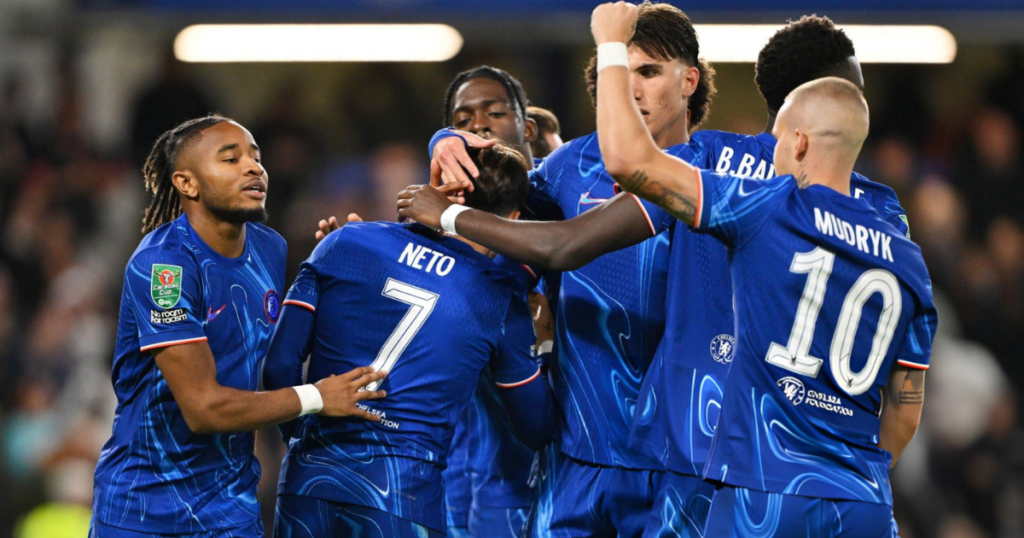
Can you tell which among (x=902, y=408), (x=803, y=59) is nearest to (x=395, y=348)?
(x=902, y=408)

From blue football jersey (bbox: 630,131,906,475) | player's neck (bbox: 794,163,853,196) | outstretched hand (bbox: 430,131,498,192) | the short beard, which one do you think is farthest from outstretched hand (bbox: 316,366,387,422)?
player's neck (bbox: 794,163,853,196)

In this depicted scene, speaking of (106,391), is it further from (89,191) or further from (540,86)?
(540,86)

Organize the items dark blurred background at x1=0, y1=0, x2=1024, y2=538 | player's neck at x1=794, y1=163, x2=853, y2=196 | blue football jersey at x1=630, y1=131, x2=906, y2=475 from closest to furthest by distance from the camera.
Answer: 1. player's neck at x1=794, y1=163, x2=853, y2=196
2. blue football jersey at x1=630, y1=131, x2=906, y2=475
3. dark blurred background at x1=0, y1=0, x2=1024, y2=538

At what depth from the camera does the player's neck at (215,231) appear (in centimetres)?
352

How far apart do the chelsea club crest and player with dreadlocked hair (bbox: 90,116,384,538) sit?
1040 mm

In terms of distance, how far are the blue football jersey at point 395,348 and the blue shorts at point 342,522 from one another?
0.04 metres

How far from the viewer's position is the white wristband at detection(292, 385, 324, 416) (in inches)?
132

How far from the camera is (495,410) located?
176 inches

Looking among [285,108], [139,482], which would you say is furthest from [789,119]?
[285,108]

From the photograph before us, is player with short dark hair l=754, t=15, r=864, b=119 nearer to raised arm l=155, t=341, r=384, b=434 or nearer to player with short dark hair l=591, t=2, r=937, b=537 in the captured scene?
player with short dark hair l=591, t=2, r=937, b=537

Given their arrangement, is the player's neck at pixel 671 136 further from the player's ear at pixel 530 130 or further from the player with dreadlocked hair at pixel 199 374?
the player's ear at pixel 530 130

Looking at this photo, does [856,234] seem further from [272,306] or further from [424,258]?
[272,306]

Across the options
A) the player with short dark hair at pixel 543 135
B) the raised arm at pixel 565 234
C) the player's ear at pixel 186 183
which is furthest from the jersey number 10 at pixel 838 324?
the player with short dark hair at pixel 543 135

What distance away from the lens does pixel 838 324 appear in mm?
2855
